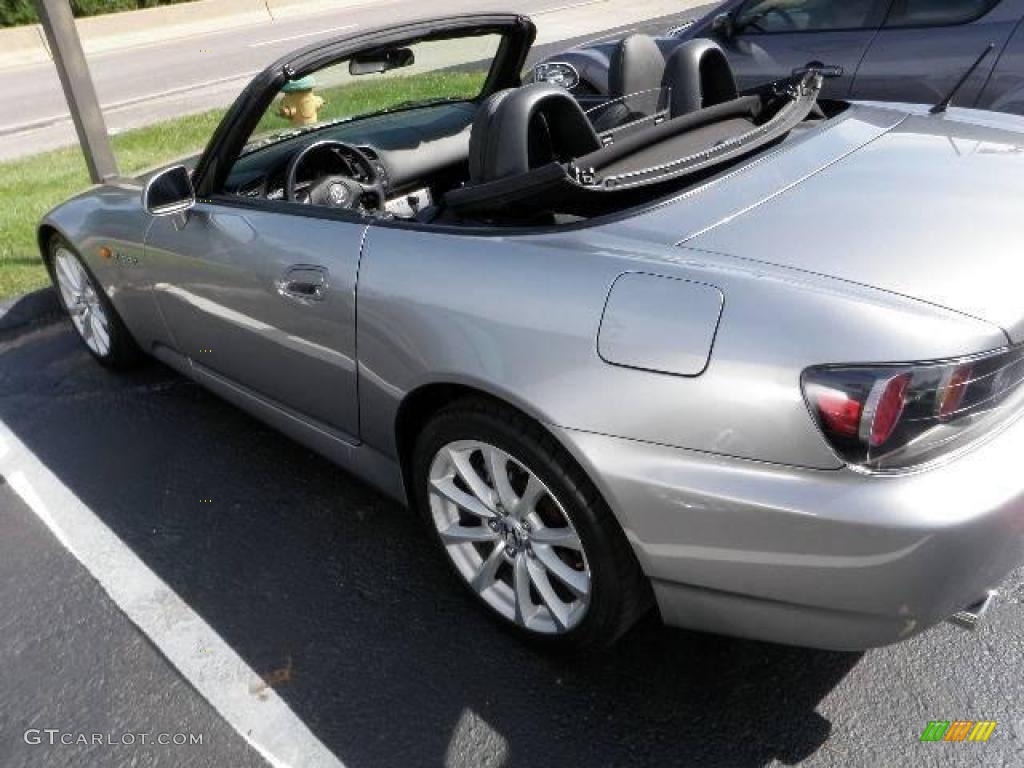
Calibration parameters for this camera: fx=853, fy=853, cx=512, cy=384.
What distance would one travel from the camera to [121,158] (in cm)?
762

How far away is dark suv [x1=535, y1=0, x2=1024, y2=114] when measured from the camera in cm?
437

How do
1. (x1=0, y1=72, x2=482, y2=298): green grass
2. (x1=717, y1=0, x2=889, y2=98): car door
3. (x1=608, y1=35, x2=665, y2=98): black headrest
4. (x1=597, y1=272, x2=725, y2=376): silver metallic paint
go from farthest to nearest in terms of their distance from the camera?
(x1=717, y1=0, x2=889, y2=98): car door → (x1=0, y1=72, x2=482, y2=298): green grass → (x1=608, y1=35, x2=665, y2=98): black headrest → (x1=597, y1=272, x2=725, y2=376): silver metallic paint

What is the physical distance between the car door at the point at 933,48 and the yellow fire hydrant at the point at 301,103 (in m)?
2.94

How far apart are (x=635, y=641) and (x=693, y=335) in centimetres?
98

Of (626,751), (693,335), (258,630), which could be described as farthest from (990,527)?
(258,630)

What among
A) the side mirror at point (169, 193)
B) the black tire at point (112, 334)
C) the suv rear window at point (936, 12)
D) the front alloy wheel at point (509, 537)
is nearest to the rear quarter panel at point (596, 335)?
the front alloy wheel at point (509, 537)

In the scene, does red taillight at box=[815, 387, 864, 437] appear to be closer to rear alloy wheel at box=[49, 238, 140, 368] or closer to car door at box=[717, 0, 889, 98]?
rear alloy wheel at box=[49, 238, 140, 368]

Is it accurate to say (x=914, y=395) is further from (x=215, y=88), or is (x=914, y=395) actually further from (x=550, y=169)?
(x=215, y=88)

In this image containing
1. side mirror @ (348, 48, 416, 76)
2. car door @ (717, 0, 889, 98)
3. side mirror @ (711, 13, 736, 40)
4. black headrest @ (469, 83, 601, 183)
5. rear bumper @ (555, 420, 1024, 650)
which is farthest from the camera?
side mirror @ (711, 13, 736, 40)

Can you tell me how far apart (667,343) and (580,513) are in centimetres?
46

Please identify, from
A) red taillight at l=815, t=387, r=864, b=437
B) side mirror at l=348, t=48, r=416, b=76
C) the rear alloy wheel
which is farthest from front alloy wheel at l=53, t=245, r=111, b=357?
red taillight at l=815, t=387, r=864, b=437

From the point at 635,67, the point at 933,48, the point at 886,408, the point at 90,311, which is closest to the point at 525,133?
the point at 886,408

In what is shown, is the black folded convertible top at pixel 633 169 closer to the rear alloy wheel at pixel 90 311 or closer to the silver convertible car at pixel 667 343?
the silver convertible car at pixel 667 343

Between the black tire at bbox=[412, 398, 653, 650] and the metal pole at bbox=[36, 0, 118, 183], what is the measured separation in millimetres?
4203
